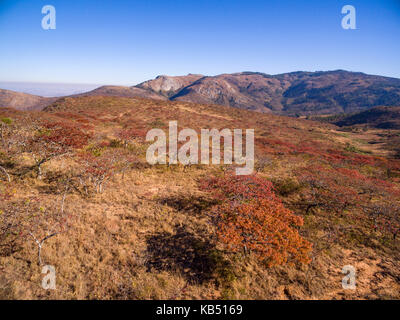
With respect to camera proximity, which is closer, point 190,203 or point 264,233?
point 264,233

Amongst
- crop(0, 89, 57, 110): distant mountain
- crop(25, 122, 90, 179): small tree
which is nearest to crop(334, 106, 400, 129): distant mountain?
crop(25, 122, 90, 179): small tree

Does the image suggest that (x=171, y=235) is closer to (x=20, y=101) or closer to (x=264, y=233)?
(x=264, y=233)

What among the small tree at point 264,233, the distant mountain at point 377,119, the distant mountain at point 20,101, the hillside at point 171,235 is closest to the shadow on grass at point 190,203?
the hillside at point 171,235

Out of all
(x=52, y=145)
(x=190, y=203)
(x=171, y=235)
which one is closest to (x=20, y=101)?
(x=52, y=145)

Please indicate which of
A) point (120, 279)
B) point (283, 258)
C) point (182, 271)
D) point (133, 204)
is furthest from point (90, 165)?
point (283, 258)

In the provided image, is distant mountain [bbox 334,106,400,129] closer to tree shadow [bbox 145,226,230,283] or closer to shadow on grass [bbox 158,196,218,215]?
shadow on grass [bbox 158,196,218,215]

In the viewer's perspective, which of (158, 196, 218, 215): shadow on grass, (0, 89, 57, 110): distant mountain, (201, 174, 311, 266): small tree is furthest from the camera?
(0, 89, 57, 110): distant mountain

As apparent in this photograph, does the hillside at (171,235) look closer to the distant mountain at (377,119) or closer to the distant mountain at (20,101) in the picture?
the distant mountain at (377,119)
